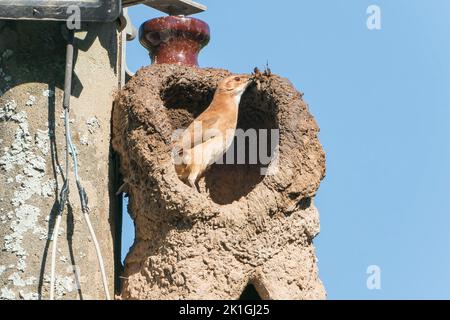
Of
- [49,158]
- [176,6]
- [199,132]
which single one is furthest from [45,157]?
[176,6]

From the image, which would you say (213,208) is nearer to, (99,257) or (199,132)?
(199,132)

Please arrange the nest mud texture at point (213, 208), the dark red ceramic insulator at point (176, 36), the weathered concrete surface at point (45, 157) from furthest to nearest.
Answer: the dark red ceramic insulator at point (176, 36) < the nest mud texture at point (213, 208) < the weathered concrete surface at point (45, 157)

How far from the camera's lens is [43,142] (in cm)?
1102

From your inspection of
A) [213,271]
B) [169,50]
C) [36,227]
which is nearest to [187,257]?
[213,271]

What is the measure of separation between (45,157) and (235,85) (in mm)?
1258

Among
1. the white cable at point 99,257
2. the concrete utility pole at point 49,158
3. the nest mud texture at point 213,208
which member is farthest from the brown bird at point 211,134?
the white cable at point 99,257

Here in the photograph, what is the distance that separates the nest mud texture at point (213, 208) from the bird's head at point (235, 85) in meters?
0.11

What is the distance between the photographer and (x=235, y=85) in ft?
37.9

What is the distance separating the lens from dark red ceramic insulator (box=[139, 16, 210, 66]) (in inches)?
473

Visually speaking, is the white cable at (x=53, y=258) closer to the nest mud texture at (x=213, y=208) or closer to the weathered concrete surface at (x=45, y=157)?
the weathered concrete surface at (x=45, y=157)

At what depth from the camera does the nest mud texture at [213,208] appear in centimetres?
1094

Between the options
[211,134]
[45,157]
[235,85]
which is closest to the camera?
[45,157]
